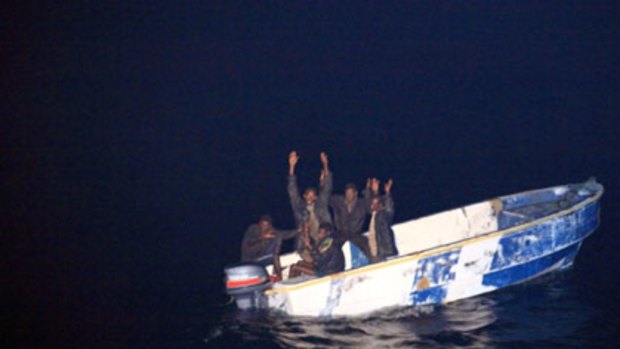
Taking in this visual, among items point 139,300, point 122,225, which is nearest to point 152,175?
point 122,225

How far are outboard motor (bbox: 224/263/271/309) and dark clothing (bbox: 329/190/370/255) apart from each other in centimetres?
202

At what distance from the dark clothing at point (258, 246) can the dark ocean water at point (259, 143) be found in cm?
110

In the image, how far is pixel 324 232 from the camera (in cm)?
1155

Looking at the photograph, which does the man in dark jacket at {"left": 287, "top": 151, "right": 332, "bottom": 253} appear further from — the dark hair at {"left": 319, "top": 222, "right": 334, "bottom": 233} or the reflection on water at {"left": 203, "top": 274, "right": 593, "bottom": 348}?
the reflection on water at {"left": 203, "top": 274, "right": 593, "bottom": 348}

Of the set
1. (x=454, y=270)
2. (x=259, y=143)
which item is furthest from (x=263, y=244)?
(x=259, y=143)

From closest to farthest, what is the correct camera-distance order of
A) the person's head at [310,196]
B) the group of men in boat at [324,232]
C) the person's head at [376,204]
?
the group of men in boat at [324,232] → the person's head at [376,204] → the person's head at [310,196]

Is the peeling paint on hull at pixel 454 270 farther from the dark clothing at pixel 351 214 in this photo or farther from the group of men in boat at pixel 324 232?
the dark clothing at pixel 351 214

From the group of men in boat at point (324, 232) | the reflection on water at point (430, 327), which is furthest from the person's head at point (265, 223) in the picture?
the reflection on water at point (430, 327)

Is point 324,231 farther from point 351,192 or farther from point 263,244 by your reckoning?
point 351,192

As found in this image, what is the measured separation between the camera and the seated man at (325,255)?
1136cm

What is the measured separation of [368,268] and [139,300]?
16.1ft

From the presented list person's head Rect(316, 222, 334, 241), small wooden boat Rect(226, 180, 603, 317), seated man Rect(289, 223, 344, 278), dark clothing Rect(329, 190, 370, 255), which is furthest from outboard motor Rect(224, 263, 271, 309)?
dark clothing Rect(329, 190, 370, 255)

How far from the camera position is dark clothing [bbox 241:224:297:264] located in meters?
11.8

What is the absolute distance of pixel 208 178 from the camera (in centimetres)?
2561
